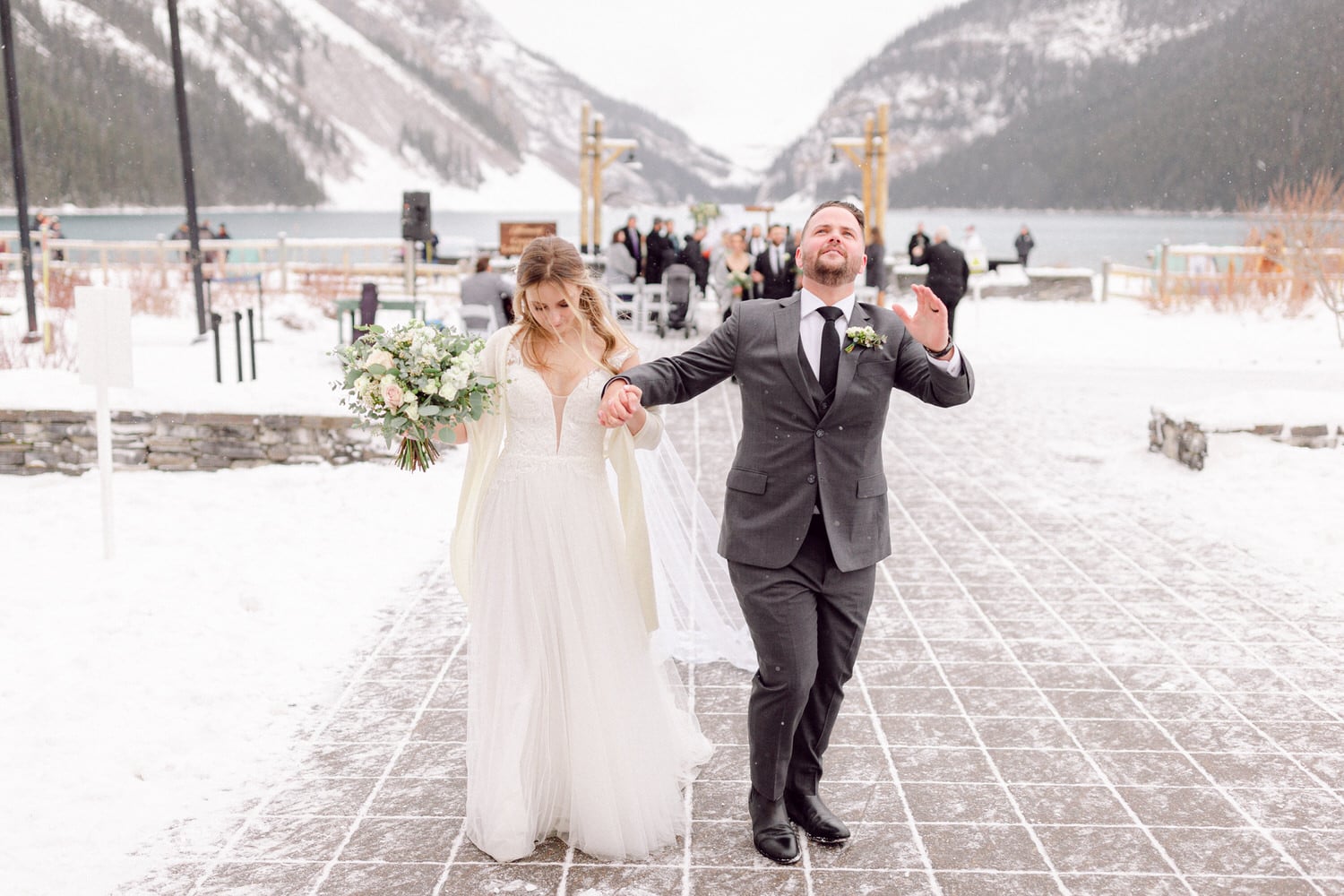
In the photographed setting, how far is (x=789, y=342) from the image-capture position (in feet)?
11.9

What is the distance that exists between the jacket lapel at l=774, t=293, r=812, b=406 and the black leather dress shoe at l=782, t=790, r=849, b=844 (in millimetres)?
1290

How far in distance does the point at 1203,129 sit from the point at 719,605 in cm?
13145

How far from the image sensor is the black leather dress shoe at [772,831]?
3.71 m

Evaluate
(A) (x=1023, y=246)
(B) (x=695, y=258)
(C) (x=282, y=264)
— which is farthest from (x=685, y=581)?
(A) (x=1023, y=246)

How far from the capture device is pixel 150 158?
14188 cm

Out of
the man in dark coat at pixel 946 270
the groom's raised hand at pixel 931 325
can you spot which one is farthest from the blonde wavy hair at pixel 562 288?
the man in dark coat at pixel 946 270

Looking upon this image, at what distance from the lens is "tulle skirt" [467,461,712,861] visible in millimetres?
3721

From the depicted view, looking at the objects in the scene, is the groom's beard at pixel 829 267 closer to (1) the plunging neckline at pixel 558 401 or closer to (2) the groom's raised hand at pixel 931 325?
(2) the groom's raised hand at pixel 931 325

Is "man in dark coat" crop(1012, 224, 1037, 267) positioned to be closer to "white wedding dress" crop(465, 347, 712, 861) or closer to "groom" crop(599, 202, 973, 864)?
"groom" crop(599, 202, 973, 864)

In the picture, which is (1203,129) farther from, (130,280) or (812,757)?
(812,757)

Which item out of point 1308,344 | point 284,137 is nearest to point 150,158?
point 284,137

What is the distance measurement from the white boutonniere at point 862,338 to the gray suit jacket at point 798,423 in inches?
1.2

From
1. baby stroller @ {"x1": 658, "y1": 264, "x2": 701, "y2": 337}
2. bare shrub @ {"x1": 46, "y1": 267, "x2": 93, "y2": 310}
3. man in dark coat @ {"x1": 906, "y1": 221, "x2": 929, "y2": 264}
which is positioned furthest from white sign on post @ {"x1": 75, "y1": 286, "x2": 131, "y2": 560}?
man in dark coat @ {"x1": 906, "y1": 221, "x2": 929, "y2": 264}

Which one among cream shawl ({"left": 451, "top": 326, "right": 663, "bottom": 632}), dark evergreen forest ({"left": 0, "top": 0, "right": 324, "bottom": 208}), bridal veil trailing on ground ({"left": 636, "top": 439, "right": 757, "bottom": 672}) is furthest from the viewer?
dark evergreen forest ({"left": 0, "top": 0, "right": 324, "bottom": 208})
